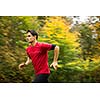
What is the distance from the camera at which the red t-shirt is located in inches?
105

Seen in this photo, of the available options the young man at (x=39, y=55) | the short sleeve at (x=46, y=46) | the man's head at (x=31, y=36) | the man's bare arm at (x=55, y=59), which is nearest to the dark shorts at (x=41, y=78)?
the young man at (x=39, y=55)

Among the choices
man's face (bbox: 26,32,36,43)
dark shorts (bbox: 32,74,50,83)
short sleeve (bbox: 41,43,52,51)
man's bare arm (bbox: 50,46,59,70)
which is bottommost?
dark shorts (bbox: 32,74,50,83)

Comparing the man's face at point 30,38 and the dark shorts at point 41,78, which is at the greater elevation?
the man's face at point 30,38

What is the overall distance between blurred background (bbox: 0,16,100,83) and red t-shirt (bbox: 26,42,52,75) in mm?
42

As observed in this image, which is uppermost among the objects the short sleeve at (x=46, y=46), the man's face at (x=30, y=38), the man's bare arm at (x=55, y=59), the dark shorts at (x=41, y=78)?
the man's face at (x=30, y=38)

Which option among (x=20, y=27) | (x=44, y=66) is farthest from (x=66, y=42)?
(x=20, y=27)

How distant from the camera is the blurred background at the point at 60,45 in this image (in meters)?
2.64

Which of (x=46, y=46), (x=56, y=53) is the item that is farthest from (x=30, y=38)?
(x=56, y=53)

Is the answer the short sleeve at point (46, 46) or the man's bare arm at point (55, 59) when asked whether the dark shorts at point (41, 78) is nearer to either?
the man's bare arm at point (55, 59)

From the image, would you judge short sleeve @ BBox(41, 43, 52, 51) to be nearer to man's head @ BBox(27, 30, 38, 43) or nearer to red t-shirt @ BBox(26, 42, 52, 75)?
red t-shirt @ BBox(26, 42, 52, 75)

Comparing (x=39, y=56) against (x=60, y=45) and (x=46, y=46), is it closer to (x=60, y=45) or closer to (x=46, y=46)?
(x=46, y=46)

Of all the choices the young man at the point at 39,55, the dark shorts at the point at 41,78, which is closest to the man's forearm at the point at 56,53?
the young man at the point at 39,55

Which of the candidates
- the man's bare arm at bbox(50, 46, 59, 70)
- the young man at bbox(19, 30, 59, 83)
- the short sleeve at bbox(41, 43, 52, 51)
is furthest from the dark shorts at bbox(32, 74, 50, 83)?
the short sleeve at bbox(41, 43, 52, 51)
